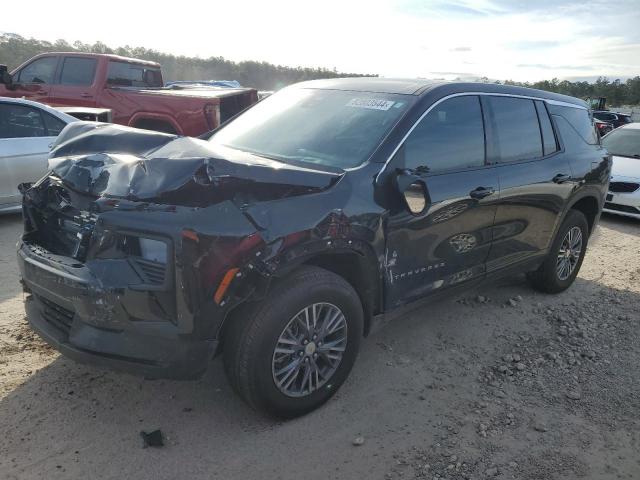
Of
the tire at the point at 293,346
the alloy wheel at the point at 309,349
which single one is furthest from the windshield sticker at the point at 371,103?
the alloy wheel at the point at 309,349

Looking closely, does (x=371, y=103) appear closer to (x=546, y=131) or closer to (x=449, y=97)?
(x=449, y=97)

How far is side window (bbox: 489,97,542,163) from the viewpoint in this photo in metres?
4.16

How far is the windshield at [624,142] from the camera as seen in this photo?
980 cm

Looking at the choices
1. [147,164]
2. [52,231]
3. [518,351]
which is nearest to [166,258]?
[147,164]

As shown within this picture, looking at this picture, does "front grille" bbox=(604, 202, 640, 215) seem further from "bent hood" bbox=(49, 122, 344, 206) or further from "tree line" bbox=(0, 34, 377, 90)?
"tree line" bbox=(0, 34, 377, 90)

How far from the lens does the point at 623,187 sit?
883 centimetres

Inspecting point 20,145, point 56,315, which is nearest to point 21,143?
point 20,145

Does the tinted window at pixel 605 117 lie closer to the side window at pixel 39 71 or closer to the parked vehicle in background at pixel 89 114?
the side window at pixel 39 71

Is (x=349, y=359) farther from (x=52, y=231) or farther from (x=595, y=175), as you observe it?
(x=595, y=175)

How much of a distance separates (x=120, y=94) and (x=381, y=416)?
8008mm

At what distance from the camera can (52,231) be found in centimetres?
302

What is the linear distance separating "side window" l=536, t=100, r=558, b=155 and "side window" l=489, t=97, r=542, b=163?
0.26 feet

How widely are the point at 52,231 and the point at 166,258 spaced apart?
36.8 inches

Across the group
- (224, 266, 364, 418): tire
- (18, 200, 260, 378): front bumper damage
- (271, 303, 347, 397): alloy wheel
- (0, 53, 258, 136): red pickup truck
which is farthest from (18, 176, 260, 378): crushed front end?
(0, 53, 258, 136): red pickup truck
